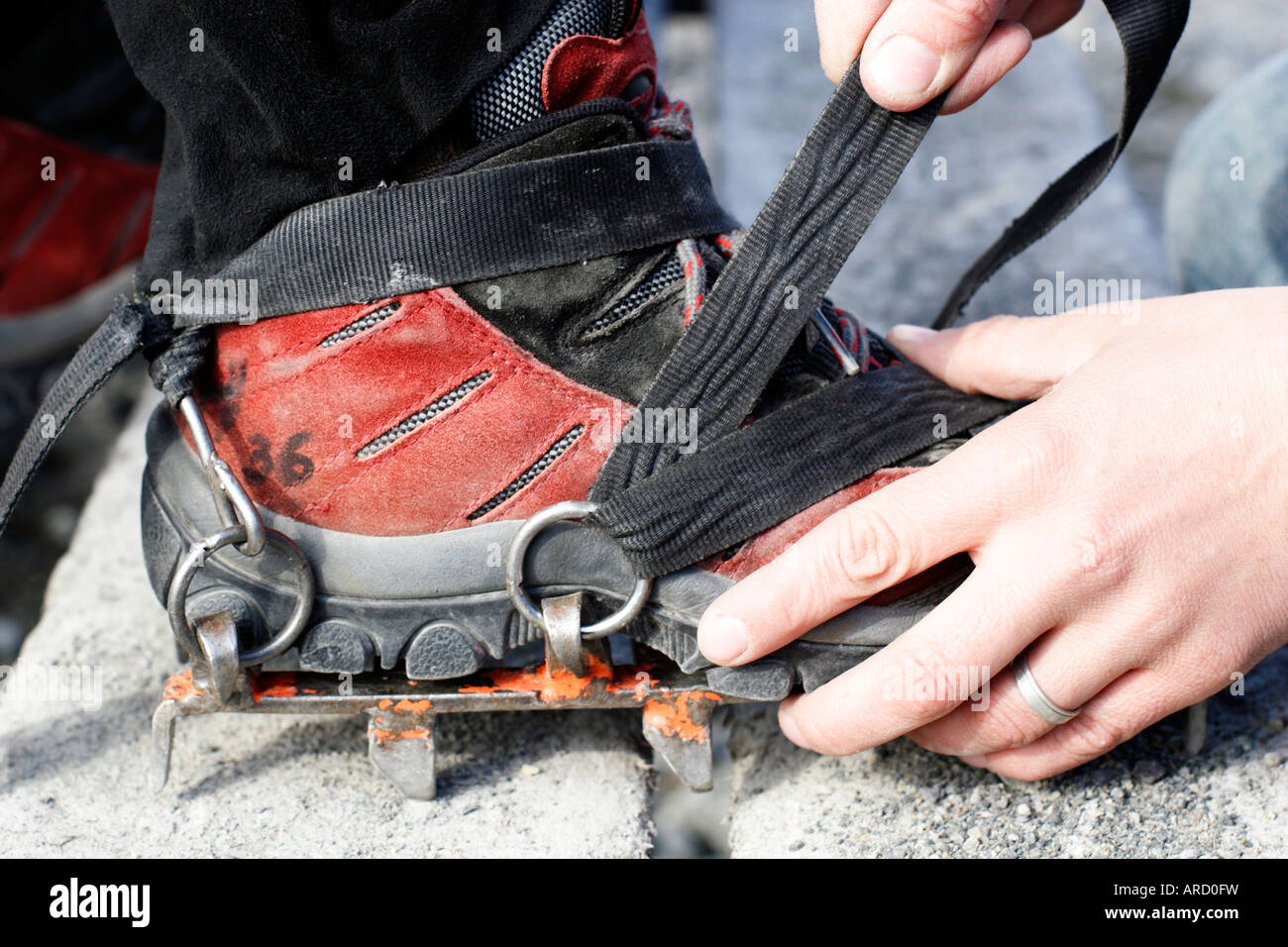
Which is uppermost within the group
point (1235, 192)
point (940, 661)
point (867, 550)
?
point (1235, 192)

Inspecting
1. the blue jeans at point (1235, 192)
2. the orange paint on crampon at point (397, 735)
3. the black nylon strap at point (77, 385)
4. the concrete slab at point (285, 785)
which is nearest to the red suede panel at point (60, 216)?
the concrete slab at point (285, 785)

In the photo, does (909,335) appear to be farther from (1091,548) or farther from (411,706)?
(411,706)

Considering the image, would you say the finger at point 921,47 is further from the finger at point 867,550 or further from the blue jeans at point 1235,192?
the blue jeans at point 1235,192

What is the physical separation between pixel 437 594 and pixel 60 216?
1.59 m

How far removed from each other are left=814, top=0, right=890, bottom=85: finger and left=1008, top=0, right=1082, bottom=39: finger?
0.39 meters

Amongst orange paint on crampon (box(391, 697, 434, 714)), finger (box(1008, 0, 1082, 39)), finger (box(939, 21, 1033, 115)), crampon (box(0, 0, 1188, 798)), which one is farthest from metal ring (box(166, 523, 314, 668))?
finger (box(1008, 0, 1082, 39))

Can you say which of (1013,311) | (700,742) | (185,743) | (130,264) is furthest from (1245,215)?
(130,264)

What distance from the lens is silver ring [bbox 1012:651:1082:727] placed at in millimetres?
1234

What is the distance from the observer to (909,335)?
153 centimetres

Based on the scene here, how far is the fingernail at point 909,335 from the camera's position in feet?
4.96

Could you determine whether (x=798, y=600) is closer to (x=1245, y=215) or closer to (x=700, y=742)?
(x=700, y=742)

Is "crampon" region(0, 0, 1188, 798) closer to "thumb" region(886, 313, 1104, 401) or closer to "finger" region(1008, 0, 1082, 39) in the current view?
"thumb" region(886, 313, 1104, 401)

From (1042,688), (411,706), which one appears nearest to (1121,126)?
(1042,688)

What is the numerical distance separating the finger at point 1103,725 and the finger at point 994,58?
658mm
